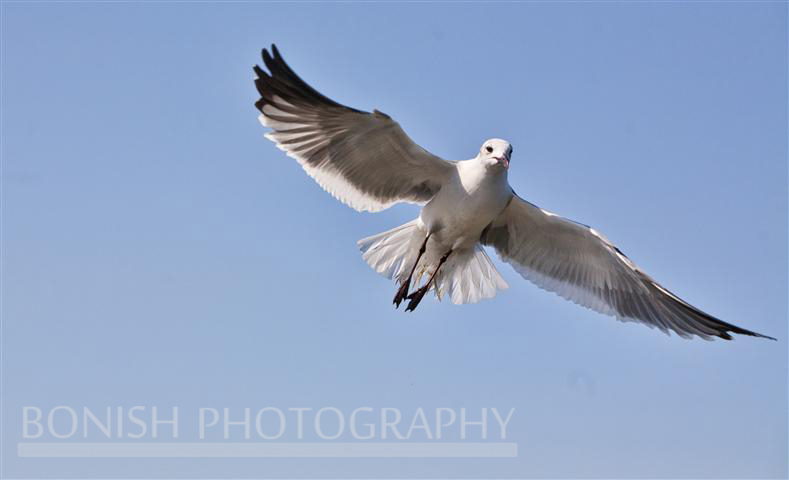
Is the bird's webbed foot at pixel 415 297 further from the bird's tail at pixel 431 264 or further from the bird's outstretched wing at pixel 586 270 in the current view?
the bird's outstretched wing at pixel 586 270

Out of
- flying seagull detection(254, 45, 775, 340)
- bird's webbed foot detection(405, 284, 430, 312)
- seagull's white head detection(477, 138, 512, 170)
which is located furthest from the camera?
bird's webbed foot detection(405, 284, 430, 312)

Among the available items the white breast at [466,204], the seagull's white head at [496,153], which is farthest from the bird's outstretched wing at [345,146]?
the seagull's white head at [496,153]

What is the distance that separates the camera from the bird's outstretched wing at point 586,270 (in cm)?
813

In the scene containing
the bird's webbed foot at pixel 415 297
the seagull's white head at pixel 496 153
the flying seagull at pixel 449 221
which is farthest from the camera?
the bird's webbed foot at pixel 415 297

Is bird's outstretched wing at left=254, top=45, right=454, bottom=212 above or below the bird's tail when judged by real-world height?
above

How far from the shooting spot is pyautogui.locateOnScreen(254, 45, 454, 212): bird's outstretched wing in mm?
7469

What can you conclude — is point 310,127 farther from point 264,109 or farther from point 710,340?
point 710,340

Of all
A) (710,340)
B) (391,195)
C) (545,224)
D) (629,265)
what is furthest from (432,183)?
(710,340)

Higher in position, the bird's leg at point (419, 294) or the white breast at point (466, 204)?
the white breast at point (466, 204)

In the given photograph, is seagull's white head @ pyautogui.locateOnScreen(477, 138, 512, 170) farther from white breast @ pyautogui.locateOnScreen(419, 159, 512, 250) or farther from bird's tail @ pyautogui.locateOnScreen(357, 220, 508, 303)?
bird's tail @ pyautogui.locateOnScreen(357, 220, 508, 303)

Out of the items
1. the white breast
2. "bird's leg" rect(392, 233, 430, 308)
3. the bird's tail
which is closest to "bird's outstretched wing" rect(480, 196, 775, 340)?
the bird's tail

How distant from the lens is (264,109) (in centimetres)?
768

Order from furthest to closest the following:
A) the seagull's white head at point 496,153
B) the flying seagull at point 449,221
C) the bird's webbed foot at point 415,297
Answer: the bird's webbed foot at point 415,297 → the flying seagull at point 449,221 → the seagull's white head at point 496,153

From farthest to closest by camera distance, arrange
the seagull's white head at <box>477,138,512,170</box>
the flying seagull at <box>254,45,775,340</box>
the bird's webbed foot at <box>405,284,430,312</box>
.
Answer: the bird's webbed foot at <box>405,284,430,312</box>
the flying seagull at <box>254,45,775,340</box>
the seagull's white head at <box>477,138,512,170</box>
